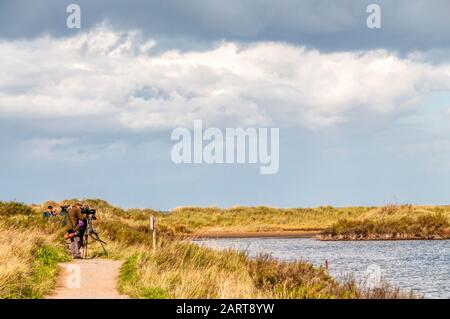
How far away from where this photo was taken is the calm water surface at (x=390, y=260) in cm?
2598

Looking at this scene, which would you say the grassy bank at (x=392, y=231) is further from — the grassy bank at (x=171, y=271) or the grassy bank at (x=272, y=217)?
the grassy bank at (x=171, y=271)

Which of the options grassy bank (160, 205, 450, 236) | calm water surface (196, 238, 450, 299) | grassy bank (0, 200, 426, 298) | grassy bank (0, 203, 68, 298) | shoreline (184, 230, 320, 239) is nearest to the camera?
grassy bank (0, 203, 68, 298)

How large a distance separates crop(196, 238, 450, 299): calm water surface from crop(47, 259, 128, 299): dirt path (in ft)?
19.0

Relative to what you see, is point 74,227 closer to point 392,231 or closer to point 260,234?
point 392,231

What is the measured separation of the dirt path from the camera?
16375 mm

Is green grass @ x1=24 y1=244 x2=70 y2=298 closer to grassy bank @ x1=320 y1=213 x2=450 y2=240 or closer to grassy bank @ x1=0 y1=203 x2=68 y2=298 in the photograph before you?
grassy bank @ x1=0 y1=203 x2=68 y2=298

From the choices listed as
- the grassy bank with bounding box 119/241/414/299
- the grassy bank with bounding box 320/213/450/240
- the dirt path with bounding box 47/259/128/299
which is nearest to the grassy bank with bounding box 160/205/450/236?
the grassy bank with bounding box 320/213/450/240

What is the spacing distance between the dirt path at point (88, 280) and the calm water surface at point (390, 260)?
228 inches

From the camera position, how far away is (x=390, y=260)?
115 ft

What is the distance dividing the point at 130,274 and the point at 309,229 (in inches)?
2014

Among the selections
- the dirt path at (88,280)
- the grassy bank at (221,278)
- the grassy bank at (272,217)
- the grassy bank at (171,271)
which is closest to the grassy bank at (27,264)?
the grassy bank at (171,271)

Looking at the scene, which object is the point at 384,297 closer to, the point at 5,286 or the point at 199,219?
the point at 5,286

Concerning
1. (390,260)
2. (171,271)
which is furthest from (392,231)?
(171,271)
